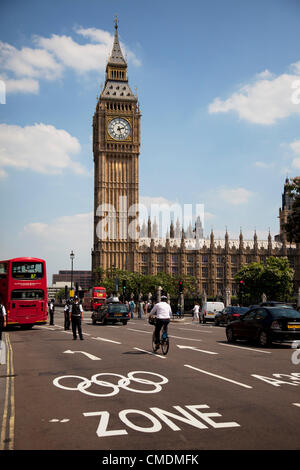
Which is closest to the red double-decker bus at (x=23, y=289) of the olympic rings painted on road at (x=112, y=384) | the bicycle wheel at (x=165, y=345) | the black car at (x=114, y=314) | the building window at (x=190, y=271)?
the black car at (x=114, y=314)

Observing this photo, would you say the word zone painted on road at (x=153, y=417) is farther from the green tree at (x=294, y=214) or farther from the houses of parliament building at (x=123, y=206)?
the houses of parliament building at (x=123, y=206)

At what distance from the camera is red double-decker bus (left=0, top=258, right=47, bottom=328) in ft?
85.1

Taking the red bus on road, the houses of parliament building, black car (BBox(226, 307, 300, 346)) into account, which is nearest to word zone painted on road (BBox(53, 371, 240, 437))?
black car (BBox(226, 307, 300, 346))

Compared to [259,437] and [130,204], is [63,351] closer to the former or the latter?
[259,437]

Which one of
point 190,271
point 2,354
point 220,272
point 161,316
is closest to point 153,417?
point 161,316

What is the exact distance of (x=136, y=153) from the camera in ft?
338

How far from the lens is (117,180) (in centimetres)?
10306

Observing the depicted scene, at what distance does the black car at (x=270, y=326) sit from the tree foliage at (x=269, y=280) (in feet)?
189

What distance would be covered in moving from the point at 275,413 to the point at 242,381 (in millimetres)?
2694

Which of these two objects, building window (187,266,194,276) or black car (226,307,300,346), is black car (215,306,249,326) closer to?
black car (226,307,300,346)

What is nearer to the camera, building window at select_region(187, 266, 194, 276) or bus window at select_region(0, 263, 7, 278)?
bus window at select_region(0, 263, 7, 278)

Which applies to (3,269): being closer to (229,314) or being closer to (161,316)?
(229,314)

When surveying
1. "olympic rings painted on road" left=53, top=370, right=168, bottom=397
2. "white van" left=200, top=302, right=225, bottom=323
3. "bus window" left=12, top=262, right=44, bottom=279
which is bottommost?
"white van" left=200, top=302, right=225, bottom=323

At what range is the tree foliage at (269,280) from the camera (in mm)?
74250
